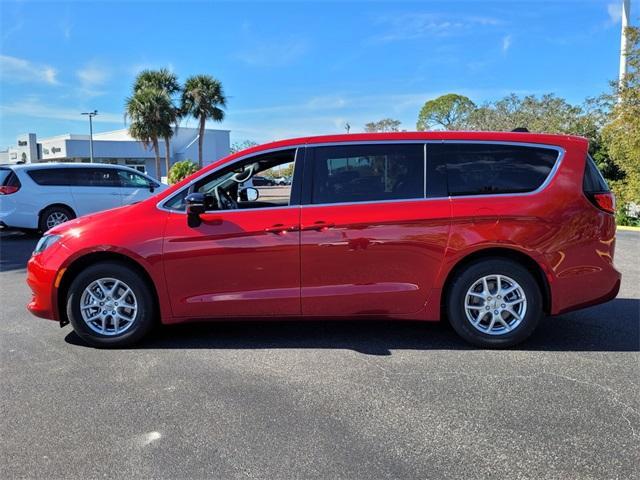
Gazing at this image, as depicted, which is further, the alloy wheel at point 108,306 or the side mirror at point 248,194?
the side mirror at point 248,194

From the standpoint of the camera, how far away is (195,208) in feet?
14.5

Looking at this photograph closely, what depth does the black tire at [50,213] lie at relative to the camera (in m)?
11.9

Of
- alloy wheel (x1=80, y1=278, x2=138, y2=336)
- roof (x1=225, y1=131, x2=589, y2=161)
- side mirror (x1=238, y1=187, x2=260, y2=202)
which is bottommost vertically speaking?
alloy wheel (x1=80, y1=278, x2=138, y2=336)

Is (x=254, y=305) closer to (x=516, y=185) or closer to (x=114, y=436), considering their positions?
(x=114, y=436)

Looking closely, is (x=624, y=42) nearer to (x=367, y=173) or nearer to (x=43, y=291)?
(x=367, y=173)

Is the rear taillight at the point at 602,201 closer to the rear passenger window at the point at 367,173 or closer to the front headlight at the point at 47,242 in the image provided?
the rear passenger window at the point at 367,173

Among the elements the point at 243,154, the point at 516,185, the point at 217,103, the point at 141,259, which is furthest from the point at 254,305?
the point at 217,103

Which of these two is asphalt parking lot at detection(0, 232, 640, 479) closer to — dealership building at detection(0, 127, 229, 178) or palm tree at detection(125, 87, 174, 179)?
palm tree at detection(125, 87, 174, 179)

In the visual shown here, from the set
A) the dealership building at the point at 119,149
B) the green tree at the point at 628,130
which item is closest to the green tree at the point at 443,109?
the dealership building at the point at 119,149

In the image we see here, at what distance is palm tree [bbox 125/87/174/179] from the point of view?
3925cm

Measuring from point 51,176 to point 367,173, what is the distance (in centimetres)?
1011

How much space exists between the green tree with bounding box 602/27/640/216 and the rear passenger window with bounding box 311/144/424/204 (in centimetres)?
1074

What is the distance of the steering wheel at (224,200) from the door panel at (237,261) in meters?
0.12

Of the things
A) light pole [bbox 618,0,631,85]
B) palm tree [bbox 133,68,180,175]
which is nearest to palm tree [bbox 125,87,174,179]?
palm tree [bbox 133,68,180,175]
